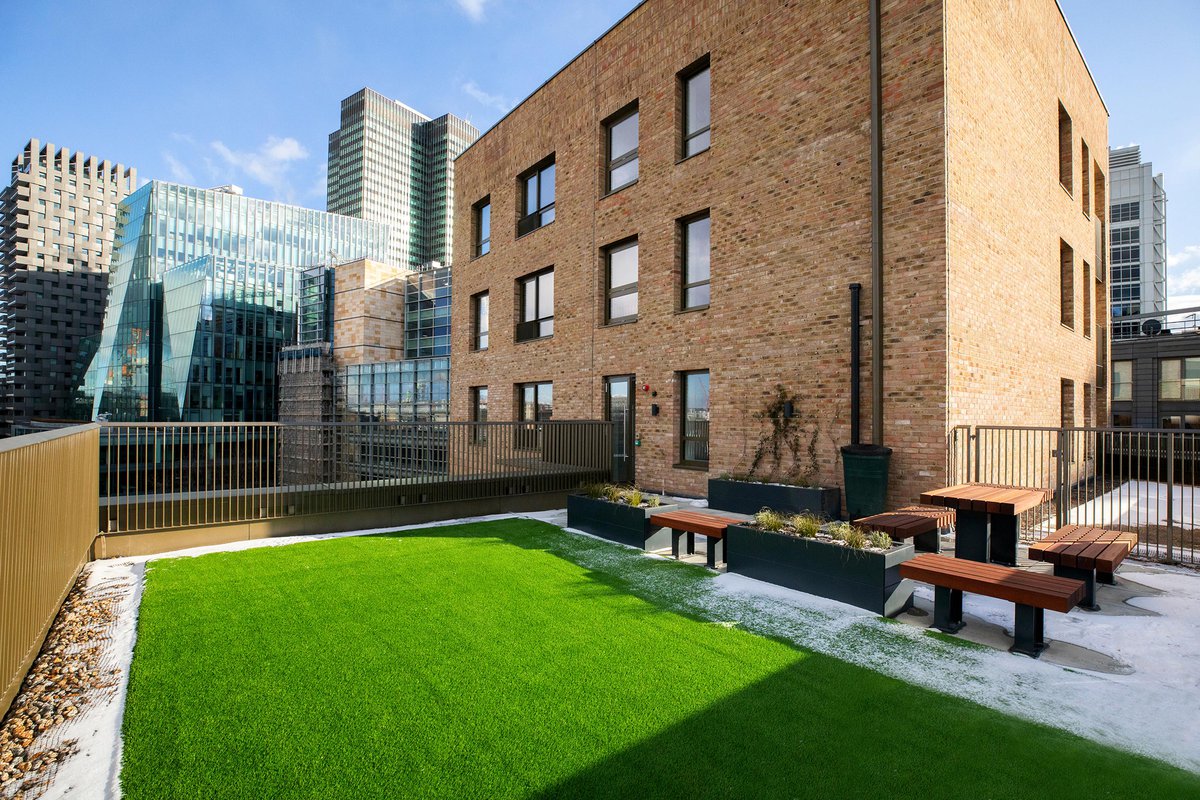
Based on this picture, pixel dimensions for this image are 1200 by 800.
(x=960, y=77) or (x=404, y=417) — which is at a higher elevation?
(x=960, y=77)

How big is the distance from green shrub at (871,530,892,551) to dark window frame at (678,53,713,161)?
831 centimetres

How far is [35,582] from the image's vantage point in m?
3.47

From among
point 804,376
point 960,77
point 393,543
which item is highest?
point 960,77

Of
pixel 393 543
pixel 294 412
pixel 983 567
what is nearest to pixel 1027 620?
pixel 983 567

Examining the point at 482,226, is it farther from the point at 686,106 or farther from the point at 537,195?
the point at 686,106

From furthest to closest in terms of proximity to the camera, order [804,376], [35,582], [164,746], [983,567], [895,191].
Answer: [804,376] < [895,191] < [983,567] < [35,582] < [164,746]

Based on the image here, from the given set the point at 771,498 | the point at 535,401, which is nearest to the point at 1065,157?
the point at 771,498

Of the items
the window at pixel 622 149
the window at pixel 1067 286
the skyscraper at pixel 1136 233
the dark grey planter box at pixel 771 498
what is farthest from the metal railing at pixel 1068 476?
the skyscraper at pixel 1136 233

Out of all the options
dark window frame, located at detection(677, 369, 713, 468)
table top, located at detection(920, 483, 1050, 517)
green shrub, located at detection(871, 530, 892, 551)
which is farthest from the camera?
dark window frame, located at detection(677, 369, 713, 468)

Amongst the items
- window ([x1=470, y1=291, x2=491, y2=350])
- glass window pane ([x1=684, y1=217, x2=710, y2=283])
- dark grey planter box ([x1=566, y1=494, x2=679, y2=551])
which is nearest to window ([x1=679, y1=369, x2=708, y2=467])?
glass window pane ([x1=684, y1=217, x2=710, y2=283])

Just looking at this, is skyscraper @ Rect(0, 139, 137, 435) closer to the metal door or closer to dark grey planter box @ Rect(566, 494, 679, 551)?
the metal door

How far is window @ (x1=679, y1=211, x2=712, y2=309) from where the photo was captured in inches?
416

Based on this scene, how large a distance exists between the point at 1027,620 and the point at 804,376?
17.3ft

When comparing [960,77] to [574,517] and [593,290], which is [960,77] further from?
[574,517]
